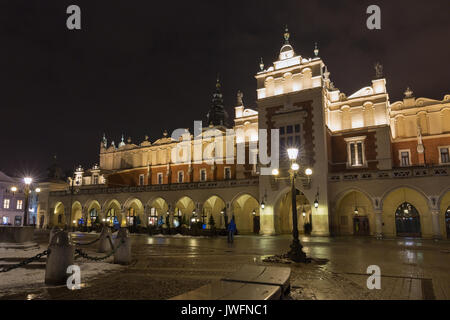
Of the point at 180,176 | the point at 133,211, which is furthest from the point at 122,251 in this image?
the point at 133,211

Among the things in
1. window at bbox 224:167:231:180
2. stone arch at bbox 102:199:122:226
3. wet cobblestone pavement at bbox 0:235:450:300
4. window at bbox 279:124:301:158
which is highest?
window at bbox 279:124:301:158

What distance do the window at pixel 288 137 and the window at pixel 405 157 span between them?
32.8ft

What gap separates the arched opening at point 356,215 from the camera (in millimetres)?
29656

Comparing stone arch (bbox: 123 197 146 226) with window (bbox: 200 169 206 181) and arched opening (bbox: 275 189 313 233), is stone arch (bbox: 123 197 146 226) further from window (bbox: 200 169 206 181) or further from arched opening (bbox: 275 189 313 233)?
arched opening (bbox: 275 189 313 233)

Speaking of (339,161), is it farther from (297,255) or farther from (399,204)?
(297,255)

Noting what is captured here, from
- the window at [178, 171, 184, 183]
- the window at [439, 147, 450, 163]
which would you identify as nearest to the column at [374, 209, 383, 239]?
the window at [439, 147, 450, 163]

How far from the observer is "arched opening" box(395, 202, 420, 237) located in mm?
27922

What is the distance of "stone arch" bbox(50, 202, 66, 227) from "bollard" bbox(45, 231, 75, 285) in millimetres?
42084

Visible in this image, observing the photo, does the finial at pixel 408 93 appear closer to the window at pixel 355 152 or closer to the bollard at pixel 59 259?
the window at pixel 355 152

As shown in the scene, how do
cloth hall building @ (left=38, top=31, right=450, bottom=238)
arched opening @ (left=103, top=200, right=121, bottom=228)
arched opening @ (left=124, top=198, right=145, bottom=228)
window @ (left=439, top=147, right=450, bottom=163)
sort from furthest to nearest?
arched opening @ (left=103, top=200, right=121, bottom=228) → arched opening @ (left=124, top=198, right=145, bottom=228) → window @ (left=439, top=147, right=450, bottom=163) → cloth hall building @ (left=38, top=31, right=450, bottom=238)

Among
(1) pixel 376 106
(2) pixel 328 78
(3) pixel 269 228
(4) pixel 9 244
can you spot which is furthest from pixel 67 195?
(1) pixel 376 106

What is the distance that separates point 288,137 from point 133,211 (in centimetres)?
2608

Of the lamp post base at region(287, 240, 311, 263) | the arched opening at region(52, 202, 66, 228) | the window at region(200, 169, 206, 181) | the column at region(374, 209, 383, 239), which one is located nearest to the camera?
the lamp post base at region(287, 240, 311, 263)

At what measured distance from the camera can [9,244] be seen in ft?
45.9
